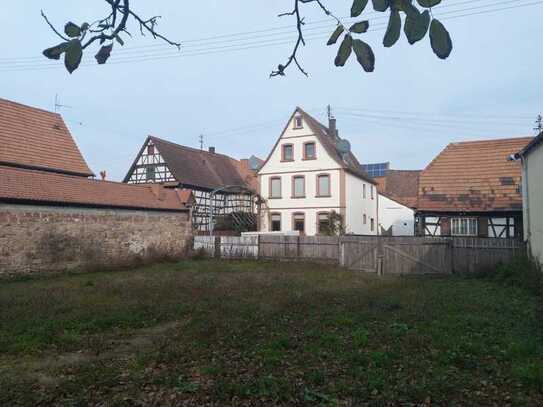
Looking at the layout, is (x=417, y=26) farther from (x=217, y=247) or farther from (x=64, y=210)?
(x=217, y=247)

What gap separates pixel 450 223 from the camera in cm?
1969

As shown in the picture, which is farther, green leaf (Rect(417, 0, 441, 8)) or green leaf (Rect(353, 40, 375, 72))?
green leaf (Rect(353, 40, 375, 72))

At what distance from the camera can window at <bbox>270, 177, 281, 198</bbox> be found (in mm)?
30359

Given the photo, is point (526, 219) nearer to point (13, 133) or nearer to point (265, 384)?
point (265, 384)

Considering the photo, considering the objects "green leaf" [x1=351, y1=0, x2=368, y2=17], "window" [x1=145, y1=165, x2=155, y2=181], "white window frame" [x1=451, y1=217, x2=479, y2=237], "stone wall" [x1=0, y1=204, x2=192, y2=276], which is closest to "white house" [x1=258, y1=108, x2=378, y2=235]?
"window" [x1=145, y1=165, x2=155, y2=181]

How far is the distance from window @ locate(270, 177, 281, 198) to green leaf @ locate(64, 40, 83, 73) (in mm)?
28608

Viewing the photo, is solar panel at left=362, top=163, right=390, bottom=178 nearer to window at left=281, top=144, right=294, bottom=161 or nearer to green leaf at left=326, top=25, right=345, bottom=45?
window at left=281, top=144, right=294, bottom=161

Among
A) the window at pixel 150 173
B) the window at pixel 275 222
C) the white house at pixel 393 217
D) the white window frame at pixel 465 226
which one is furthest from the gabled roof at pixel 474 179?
the window at pixel 150 173

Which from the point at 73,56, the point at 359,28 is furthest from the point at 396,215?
the point at 73,56

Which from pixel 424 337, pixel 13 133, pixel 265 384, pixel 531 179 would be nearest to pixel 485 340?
pixel 424 337

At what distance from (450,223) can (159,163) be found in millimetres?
21501

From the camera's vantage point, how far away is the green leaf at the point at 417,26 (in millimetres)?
1477

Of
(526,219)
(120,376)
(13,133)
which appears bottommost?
(120,376)

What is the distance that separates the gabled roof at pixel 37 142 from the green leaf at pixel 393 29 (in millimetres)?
22332
